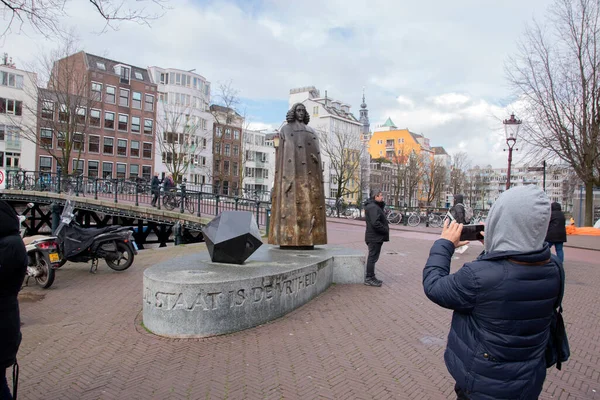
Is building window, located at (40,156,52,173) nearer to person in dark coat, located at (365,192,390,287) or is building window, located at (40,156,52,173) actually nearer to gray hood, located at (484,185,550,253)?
person in dark coat, located at (365,192,390,287)

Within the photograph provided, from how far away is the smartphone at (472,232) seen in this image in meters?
2.36

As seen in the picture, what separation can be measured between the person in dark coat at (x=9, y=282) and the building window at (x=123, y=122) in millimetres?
49667

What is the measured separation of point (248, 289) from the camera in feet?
17.3

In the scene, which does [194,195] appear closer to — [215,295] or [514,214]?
[215,295]

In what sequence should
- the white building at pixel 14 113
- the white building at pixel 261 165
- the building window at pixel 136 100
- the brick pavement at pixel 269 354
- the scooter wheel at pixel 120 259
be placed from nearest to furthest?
the brick pavement at pixel 269 354, the scooter wheel at pixel 120 259, the white building at pixel 14 113, the building window at pixel 136 100, the white building at pixel 261 165

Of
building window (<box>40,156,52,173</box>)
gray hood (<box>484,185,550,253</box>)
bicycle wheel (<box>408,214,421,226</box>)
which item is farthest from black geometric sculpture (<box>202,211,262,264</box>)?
building window (<box>40,156,52,173</box>)

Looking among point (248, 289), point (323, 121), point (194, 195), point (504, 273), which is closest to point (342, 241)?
point (194, 195)

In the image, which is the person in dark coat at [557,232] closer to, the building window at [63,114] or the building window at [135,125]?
the building window at [63,114]

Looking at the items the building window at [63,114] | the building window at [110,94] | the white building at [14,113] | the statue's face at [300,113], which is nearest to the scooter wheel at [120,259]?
the statue's face at [300,113]

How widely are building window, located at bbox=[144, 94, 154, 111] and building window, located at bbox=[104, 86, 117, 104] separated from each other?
3.71 metres

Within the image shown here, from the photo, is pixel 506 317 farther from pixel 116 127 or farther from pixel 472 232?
pixel 116 127

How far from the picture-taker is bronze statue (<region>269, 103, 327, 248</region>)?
805 cm

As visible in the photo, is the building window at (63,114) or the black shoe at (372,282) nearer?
the black shoe at (372,282)

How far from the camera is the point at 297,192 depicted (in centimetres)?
805
